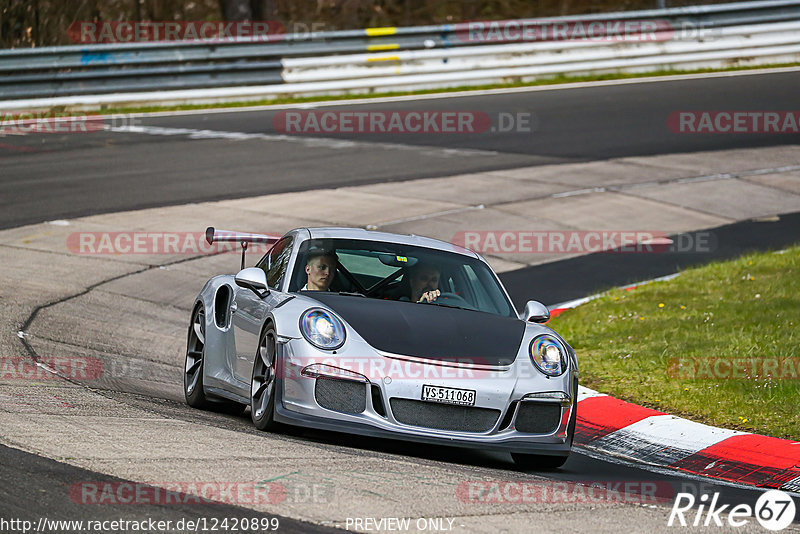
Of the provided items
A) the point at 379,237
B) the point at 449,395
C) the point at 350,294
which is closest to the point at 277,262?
the point at 379,237

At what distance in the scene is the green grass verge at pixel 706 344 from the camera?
27.2ft

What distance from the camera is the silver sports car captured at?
652 centimetres

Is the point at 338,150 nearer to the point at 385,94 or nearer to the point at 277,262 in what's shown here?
the point at 385,94

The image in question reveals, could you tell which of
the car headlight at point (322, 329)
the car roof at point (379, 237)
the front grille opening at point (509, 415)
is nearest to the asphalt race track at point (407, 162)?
the front grille opening at point (509, 415)

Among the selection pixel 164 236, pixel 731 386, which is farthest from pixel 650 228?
pixel 731 386

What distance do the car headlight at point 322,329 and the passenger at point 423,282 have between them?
3.23ft

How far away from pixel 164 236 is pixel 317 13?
2010cm

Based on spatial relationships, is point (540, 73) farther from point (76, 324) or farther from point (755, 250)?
point (76, 324)

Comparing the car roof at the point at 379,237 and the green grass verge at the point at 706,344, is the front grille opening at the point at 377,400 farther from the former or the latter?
the green grass verge at the point at 706,344

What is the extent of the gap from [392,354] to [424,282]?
1.24 m

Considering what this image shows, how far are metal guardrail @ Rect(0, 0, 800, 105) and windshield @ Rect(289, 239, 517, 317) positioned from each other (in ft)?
52.2

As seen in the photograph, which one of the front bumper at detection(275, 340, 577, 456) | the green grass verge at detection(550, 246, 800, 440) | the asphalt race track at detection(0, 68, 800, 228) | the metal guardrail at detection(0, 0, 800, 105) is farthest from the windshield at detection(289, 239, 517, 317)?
the metal guardrail at detection(0, 0, 800, 105)

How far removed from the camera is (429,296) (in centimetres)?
772

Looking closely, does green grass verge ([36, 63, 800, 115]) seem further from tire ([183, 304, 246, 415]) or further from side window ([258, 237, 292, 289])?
side window ([258, 237, 292, 289])
